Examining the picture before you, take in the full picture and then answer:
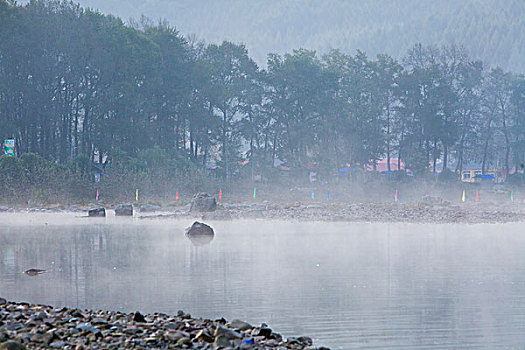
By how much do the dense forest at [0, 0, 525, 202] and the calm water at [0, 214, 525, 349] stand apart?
84.1 feet

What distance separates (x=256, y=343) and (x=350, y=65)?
85.7 m

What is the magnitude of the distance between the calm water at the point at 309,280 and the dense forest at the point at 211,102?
25648mm

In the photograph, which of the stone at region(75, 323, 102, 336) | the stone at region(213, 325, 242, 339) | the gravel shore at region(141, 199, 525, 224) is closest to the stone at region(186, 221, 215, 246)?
the gravel shore at region(141, 199, 525, 224)

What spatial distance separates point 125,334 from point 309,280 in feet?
24.0

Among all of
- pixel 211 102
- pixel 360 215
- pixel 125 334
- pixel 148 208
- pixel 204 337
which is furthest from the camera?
pixel 211 102

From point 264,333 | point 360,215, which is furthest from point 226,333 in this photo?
point 360,215

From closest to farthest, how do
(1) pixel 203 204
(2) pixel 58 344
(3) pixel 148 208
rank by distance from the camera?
(2) pixel 58 344 → (1) pixel 203 204 → (3) pixel 148 208

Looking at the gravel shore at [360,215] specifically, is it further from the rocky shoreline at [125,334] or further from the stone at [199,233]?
the rocky shoreline at [125,334]

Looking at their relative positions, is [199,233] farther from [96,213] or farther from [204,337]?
[204,337]

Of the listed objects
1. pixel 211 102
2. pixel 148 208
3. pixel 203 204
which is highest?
pixel 211 102

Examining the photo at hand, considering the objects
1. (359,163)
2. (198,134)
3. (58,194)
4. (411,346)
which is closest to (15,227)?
(58,194)

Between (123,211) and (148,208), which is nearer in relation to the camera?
(123,211)

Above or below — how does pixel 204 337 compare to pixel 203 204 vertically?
below

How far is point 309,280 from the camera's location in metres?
15.7
